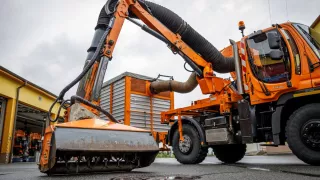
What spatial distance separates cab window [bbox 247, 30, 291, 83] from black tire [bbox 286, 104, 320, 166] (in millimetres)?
764

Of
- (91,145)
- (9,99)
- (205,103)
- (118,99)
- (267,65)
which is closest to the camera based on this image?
(91,145)

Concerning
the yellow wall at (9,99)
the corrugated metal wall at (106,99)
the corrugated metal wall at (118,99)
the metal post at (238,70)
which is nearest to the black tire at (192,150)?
the metal post at (238,70)

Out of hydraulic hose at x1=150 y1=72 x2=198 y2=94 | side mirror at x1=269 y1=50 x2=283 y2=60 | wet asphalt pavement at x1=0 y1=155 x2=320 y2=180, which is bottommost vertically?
wet asphalt pavement at x1=0 y1=155 x2=320 y2=180

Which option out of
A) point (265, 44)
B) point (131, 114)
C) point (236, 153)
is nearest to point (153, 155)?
point (265, 44)

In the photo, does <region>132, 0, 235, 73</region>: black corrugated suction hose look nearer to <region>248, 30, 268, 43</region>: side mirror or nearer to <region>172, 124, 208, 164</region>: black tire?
<region>248, 30, 268, 43</region>: side mirror

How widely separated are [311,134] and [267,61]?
166 centimetres

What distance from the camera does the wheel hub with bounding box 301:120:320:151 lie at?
183 inches

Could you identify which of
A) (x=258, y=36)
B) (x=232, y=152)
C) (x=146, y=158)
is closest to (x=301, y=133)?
(x=258, y=36)

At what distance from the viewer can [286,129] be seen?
509 cm

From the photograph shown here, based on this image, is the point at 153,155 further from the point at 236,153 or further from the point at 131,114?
the point at 131,114

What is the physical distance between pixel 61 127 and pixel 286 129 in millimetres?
3719

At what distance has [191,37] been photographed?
7.79 meters

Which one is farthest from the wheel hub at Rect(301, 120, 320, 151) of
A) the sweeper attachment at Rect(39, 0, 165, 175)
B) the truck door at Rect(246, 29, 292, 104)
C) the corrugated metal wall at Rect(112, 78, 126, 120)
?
the corrugated metal wall at Rect(112, 78, 126, 120)

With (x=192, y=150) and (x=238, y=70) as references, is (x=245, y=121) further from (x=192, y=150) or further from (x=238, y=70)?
(x=192, y=150)
